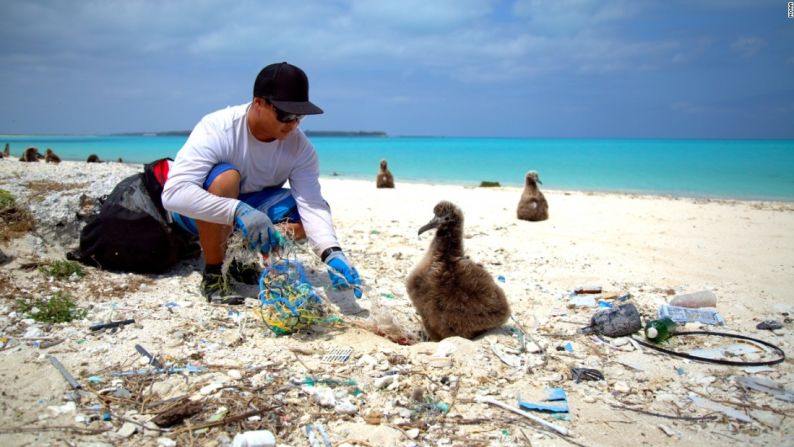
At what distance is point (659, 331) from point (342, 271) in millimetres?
2537

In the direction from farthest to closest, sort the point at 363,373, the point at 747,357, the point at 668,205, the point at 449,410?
the point at 668,205 → the point at 747,357 → the point at 363,373 → the point at 449,410

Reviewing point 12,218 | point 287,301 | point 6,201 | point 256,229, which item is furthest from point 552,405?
point 6,201

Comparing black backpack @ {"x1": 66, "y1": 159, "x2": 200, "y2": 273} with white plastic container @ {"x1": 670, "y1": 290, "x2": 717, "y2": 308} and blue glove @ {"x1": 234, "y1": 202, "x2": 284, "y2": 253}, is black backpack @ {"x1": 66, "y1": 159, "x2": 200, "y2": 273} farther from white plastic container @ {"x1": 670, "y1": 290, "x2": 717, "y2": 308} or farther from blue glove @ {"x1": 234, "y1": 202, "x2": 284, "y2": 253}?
white plastic container @ {"x1": 670, "y1": 290, "x2": 717, "y2": 308}

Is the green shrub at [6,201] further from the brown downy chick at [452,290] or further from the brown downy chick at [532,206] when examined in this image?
the brown downy chick at [532,206]

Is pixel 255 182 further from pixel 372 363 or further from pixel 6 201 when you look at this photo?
pixel 6 201

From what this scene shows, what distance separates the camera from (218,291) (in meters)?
4.37

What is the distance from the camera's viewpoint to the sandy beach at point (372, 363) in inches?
101

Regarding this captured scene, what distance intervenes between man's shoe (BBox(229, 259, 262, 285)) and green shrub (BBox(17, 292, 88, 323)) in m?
1.30

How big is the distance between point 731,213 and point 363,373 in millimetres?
9812

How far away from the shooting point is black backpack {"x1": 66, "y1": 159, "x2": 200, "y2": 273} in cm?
454

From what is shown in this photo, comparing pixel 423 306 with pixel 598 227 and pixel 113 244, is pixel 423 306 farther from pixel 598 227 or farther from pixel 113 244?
pixel 598 227

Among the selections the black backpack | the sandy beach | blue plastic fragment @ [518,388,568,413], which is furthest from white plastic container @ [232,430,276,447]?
the black backpack

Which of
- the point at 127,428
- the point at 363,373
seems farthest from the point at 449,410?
the point at 127,428

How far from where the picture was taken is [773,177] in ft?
79.6
